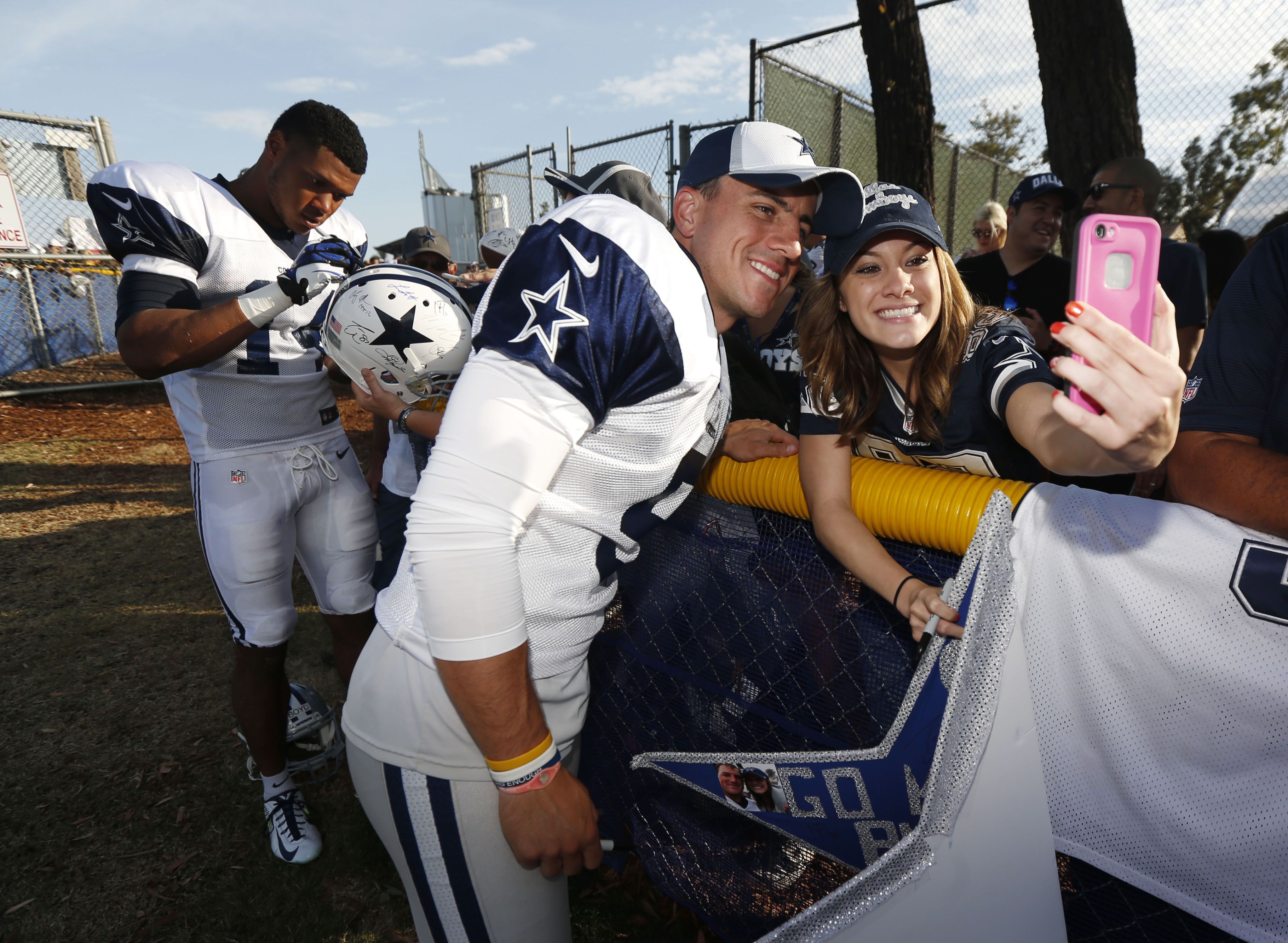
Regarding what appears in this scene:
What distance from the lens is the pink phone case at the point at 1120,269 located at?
94cm

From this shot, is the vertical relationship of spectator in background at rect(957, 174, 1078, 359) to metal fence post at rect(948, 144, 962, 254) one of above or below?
below

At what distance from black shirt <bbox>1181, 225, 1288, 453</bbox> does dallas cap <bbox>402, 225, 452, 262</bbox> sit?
5.82 meters

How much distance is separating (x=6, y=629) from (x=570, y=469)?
18.6 ft

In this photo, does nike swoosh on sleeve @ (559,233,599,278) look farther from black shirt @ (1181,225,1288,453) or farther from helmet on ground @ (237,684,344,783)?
helmet on ground @ (237,684,344,783)

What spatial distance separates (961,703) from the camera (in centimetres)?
115

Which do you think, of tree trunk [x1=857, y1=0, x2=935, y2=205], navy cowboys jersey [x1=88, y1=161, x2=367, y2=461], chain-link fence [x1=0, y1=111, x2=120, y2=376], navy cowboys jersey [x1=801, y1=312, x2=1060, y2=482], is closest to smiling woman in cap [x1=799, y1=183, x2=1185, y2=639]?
navy cowboys jersey [x1=801, y1=312, x2=1060, y2=482]

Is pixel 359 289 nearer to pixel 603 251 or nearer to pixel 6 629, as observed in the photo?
pixel 603 251

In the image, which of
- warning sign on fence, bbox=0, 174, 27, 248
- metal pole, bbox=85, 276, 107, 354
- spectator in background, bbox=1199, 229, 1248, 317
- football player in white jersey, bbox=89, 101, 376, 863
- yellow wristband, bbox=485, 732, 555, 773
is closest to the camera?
yellow wristband, bbox=485, 732, 555, 773

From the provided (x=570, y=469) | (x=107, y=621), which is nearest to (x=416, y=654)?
(x=570, y=469)

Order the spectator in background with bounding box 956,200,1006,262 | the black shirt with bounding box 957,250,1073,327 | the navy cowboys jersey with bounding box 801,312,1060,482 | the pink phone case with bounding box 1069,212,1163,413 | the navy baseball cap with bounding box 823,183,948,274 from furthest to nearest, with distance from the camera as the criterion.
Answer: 1. the spectator in background with bounding box 956,200,1006,262
2. the black shirt with bounding box 957,250,1073,327
3. the navy baseball cap with bounding box 823,183,948,274
4. the navy cowboys jersey with bounding box 801,312,1060,482
5. the pink phone case with bounding box 1069,212,1163,413

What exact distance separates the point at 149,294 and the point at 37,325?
34.9 feet

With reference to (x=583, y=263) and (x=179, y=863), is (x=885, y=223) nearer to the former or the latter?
(x=583, y=263)

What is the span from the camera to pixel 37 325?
10.3m

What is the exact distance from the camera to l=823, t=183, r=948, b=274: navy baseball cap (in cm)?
203
